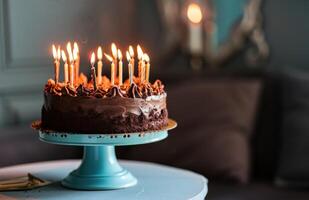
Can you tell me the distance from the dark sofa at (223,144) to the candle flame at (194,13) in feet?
1.37

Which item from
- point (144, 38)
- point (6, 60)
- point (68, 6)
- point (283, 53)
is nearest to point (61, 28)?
point (68, 6)

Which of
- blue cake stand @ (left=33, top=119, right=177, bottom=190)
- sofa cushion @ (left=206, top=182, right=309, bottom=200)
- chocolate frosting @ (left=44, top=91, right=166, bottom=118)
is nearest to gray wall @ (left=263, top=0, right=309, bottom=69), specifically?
sofa cushion @ (left=206, top=182, right=309, bottom=200)

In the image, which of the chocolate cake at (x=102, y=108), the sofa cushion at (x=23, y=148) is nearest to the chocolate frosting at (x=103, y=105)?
the chocolate cake at (x=102, y=108)

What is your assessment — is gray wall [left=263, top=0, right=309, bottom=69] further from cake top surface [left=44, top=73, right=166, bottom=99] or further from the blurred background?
cake top surface [left=44, top=73, right=166, bottom=99]

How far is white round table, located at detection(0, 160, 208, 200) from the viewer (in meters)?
1.50

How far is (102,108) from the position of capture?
1.46 meters

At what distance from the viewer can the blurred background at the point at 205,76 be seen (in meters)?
2.22

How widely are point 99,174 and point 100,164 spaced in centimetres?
3

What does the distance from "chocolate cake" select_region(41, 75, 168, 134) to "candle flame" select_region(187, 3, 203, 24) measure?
51.8 inches

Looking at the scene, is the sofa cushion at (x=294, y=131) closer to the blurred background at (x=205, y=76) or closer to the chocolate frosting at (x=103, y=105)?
the blurred background at (x=205, y=76)

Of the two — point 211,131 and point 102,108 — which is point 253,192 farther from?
point 102,108

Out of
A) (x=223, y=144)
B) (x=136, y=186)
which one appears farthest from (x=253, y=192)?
(x=136, y=186)

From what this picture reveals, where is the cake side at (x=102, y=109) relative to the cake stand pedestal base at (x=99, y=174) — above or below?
above

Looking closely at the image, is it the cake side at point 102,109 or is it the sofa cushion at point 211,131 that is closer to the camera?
the cake side at point 102,109
